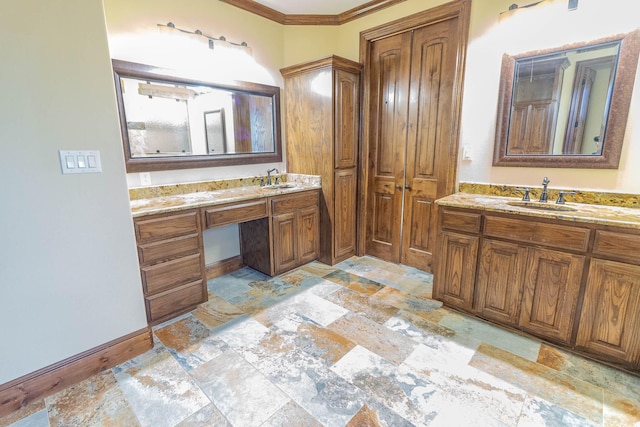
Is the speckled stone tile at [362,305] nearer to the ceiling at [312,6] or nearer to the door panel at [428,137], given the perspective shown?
the door panel at [428,137]

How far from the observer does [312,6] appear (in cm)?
312

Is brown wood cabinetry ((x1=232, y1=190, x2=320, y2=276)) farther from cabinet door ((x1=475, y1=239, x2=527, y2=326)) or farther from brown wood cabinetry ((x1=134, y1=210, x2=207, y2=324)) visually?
cabinet door ((x1=475, y1=239, x2=527, y2=326))

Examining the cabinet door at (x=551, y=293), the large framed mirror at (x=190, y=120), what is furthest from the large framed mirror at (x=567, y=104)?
the large framed mirror at (x=190, y=120)

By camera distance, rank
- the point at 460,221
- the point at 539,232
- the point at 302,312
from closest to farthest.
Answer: the point at 539,232 → the point at 460,221 → the point at 302,312

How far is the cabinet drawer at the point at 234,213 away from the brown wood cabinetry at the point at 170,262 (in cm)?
11

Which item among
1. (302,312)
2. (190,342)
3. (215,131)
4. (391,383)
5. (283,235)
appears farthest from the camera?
(283,235)

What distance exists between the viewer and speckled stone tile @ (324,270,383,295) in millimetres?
2791

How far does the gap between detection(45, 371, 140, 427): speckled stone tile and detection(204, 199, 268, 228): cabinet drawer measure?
1178 millimetres

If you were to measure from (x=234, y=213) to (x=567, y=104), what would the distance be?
8.67 ft

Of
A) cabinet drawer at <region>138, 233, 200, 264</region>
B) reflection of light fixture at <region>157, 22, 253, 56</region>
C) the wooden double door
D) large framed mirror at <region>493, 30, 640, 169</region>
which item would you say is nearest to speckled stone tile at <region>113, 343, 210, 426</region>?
cabinet drawer at <region>138, 233, 200, 264</region>

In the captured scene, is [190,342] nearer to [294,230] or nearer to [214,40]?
[294,230]

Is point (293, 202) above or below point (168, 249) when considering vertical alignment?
above

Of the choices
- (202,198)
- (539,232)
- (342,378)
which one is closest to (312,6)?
(202,198)

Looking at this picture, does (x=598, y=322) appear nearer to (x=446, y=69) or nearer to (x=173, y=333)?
(x=446, y=69)
